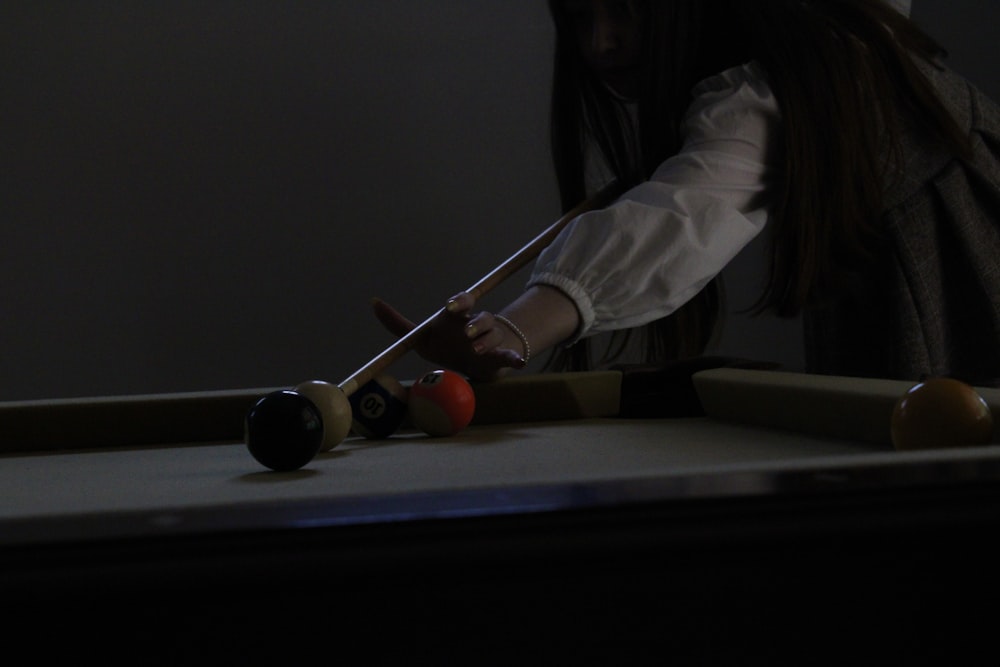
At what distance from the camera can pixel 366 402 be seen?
1.52 meters

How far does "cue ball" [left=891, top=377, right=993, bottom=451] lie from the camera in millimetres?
914

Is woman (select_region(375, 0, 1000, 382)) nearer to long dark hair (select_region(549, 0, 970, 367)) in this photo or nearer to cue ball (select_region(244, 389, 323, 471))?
long dark hair (select_region(549, 0, 970, 367))

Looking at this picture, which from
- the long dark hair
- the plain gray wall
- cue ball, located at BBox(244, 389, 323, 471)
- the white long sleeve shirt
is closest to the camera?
cue ball, located at BBox(244, 389, 323, 471)

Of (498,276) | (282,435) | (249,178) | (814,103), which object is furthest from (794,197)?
(249,178)

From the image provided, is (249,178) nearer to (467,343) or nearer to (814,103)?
(467,343)

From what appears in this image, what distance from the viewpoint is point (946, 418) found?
3.02ft

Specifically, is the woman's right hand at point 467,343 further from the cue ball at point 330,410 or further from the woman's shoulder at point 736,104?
the woman's shoulder at point 736,104

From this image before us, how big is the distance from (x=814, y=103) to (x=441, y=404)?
0.95 metres

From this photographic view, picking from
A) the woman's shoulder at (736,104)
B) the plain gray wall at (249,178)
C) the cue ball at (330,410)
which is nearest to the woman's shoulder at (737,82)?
the woman's shoulder at (736,104)

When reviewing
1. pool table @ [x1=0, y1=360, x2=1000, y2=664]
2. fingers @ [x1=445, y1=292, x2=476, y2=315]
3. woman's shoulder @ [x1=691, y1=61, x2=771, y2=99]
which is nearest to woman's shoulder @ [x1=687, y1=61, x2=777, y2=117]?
woman's shoulder @ [x1=691, y1=61, x2=771, y2=99]

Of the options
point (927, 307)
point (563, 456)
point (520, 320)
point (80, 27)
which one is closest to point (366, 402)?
point (520, 320)

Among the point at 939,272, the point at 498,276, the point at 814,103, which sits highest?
the point at 814,103

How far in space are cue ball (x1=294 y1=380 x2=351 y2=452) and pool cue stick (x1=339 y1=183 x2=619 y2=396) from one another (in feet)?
0.69

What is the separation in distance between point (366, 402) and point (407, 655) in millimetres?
985
